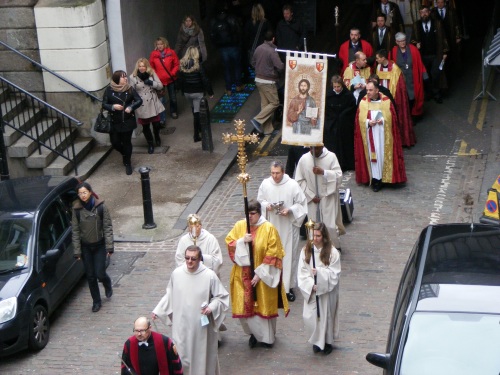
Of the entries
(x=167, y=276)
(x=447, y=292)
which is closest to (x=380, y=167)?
Answer: (x=167, y=276)

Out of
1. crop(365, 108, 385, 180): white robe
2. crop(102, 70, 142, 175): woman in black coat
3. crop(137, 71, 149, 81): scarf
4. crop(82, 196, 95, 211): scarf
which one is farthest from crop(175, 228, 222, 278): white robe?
crop(137, 71, 149, 81): scarf

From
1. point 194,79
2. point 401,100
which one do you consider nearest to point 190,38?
point 194,79

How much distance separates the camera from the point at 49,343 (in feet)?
40.4

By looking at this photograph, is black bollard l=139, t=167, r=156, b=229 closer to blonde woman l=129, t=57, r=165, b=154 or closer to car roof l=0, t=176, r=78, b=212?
car roof l=0, t=176, r=78, b=212

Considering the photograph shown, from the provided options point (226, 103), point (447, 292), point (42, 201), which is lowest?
point (226, 103)

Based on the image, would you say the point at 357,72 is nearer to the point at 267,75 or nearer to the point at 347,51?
the point at 347,51

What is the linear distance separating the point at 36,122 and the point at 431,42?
7.35 meters

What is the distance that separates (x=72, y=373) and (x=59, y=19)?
7.82 meters

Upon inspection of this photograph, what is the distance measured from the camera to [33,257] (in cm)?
1235

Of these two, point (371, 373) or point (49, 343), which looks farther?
point (49, 343)

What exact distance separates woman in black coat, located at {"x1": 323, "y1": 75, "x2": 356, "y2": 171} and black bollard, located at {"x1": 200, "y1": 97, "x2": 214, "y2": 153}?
85.0 inches

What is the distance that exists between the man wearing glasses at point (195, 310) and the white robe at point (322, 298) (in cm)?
97

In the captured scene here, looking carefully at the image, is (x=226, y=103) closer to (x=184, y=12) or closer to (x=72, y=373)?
(x=184, y=12)

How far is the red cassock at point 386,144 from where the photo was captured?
631 inches
